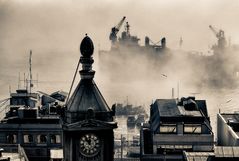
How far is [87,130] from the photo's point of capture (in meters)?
56.8

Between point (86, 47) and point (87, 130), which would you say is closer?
point (87, 130)

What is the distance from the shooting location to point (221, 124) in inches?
3957

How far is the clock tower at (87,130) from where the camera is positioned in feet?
186

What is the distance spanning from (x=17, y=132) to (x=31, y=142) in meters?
2.80

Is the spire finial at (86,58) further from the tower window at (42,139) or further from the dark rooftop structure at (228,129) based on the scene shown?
the tower window at (42,139)

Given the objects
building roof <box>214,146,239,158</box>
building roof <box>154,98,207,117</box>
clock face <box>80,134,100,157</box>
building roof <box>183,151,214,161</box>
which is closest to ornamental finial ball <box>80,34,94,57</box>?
clock face <box>80,134,100,157</box>

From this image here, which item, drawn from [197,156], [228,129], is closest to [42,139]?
[228,129]

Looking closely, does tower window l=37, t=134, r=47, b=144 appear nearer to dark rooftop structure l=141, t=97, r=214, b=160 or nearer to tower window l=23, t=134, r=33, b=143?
tower window l=23, t=134, r=33, b=143

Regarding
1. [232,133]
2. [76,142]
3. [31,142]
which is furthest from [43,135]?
[76,142]

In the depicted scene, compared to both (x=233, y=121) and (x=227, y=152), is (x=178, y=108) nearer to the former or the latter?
(x=233, y=121)

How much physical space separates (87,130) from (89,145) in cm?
→ 142

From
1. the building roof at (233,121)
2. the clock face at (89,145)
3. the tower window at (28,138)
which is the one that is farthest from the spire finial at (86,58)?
the tower window at (28,138)

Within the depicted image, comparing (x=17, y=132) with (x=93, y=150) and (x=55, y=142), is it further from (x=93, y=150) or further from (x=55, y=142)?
(x=93, y=150)

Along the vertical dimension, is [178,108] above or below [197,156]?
above
